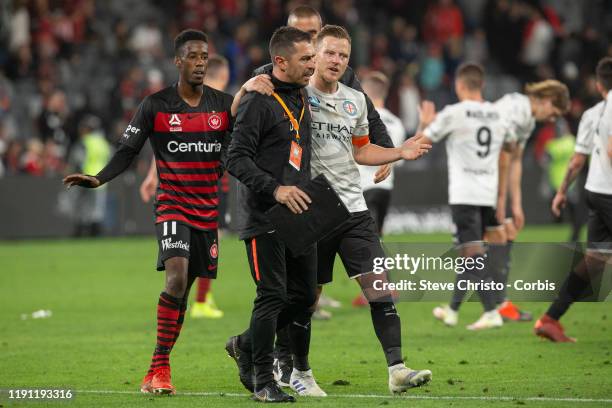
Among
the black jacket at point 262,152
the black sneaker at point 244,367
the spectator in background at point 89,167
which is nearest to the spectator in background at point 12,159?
the spectator in background at point 89,167

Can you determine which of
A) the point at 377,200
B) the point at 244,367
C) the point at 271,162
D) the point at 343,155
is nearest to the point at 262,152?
the point at 271,162

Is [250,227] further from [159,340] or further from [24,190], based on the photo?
[24,190]

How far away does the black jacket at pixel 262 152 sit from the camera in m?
7.48

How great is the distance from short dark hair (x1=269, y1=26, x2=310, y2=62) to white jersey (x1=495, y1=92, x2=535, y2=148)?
4967 millimetres

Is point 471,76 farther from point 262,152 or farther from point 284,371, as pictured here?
point 262,152

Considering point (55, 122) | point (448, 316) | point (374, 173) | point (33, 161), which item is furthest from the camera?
point (55, 122)

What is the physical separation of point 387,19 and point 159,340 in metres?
22.2

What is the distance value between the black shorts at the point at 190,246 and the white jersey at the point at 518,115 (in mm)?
4656

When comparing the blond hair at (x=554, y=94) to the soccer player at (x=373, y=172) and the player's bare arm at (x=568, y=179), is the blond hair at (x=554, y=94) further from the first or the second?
the soccer player at (x=373, y=172)

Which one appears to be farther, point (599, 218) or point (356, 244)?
point (599, 218)

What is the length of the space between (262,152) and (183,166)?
104 cm

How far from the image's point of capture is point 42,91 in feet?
81.5

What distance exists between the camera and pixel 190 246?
855cm

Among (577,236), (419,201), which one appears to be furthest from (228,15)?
(577,236)
